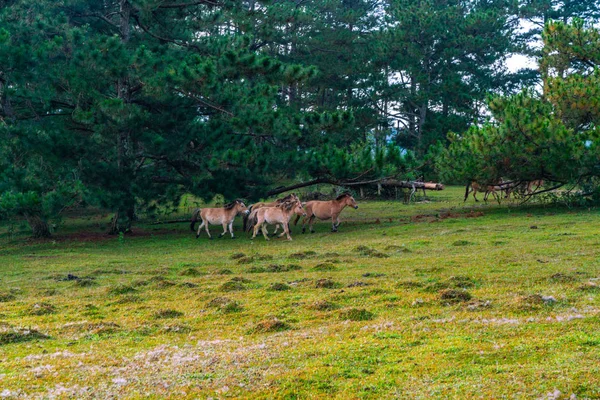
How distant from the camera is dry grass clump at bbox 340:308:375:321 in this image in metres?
10.3

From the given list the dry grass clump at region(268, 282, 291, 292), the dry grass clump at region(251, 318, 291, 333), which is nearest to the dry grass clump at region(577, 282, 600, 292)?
the dry grass clump at region(251, 318, 291, 333)

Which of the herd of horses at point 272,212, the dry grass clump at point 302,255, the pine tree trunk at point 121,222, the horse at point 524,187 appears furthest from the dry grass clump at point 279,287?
the horse at point 524,187

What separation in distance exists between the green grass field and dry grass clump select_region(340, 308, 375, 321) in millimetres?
29

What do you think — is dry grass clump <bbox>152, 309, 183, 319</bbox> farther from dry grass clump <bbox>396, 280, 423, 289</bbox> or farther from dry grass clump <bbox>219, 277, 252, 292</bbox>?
dry grass clump <bbox>396, 280, 423, 289</bbox>

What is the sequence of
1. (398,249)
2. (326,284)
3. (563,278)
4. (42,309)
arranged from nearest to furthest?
1. (42,309)
2. (563,278)
3. (326,284)
4. (398,249)

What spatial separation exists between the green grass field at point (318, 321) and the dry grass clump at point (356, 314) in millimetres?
29

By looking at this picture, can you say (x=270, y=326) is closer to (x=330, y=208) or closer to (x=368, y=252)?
(x=368, y=252)

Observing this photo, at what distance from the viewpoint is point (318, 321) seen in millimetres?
10352

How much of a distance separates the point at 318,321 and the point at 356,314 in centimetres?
56

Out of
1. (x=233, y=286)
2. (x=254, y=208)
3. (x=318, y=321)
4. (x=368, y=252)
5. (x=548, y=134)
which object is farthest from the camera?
(x=254, y=208)

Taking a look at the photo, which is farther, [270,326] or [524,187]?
[524,187]

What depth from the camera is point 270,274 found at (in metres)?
15.7

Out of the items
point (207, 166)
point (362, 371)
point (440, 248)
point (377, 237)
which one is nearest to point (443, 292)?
point (362, 371)

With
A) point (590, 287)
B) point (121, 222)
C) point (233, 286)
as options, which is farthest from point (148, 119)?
point (590, 287)
